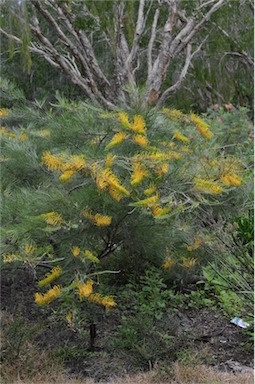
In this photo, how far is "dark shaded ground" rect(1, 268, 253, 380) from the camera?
12.9 ft

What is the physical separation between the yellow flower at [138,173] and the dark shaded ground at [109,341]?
1374 mm

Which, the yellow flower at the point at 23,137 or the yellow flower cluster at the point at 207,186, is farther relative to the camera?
the yellow flower at the point at 23,137

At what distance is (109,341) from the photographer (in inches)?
167

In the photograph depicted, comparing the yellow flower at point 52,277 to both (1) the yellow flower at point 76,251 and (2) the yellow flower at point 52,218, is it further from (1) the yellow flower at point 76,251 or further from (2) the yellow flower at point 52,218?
(2) the yellow flower at point 52,218

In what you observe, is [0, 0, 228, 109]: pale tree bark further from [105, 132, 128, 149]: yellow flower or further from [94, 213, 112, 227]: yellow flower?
[94, 213, 112, 227]: yellow flower

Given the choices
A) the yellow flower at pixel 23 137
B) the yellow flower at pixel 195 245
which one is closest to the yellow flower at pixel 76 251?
the yellow flower at pixel 195 245

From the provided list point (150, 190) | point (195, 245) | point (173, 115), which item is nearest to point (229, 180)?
point (150, 190)

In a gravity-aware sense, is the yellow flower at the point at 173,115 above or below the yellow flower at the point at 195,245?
above

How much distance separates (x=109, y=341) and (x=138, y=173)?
1525 millimetres

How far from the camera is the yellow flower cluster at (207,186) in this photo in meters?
3.41

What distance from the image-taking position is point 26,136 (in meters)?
4.25

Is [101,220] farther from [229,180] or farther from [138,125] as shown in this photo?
[229,180]

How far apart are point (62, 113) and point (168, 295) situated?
1.73 meters

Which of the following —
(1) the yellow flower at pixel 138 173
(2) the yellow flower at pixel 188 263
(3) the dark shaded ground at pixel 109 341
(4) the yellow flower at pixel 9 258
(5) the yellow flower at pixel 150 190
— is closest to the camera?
(4) the yellow flower at pixel 9 258
